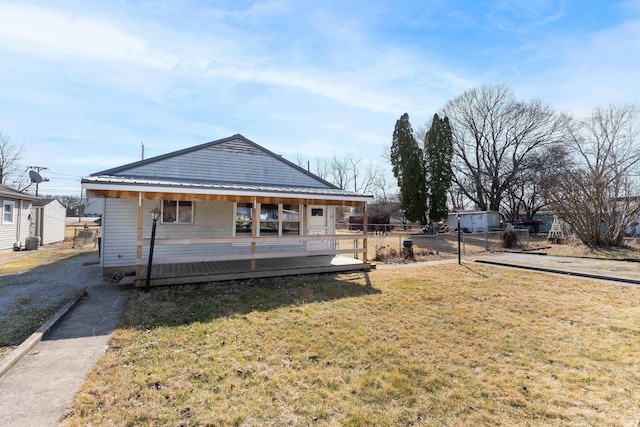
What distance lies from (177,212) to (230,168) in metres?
2.60

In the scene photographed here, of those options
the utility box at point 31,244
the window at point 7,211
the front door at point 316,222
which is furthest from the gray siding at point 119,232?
the utility box at point 31,244

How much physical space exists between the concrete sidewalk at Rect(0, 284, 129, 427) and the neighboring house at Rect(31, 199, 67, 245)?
58.8 ft

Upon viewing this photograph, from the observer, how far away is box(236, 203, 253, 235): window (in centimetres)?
1079

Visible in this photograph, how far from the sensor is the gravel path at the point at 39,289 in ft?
18.2

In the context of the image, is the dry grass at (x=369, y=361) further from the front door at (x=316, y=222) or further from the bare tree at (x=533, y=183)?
the bare tree at (x=533, y=183)

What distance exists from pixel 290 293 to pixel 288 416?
14.4ft

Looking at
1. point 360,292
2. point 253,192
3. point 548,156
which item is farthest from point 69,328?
point 548,156

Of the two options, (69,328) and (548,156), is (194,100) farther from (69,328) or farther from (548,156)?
(548,156)

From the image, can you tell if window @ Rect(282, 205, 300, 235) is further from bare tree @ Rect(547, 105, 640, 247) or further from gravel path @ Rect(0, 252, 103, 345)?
bare tree @ Rect(547, 105, 640, 247)

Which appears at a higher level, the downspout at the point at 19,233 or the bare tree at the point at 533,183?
the bare tree at the point at 533,183

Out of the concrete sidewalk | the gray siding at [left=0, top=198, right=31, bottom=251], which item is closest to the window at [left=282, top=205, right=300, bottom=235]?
the concrete sidewalk

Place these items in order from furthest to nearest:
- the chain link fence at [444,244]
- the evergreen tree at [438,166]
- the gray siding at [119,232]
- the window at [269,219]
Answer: the evergreen tree at [438,166]
the chain link fence at [444,244]
the window at [269,219]
the gray siding at [119,232]

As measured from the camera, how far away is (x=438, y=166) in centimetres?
3027

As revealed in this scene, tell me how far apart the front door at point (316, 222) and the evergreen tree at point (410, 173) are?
20235mm
